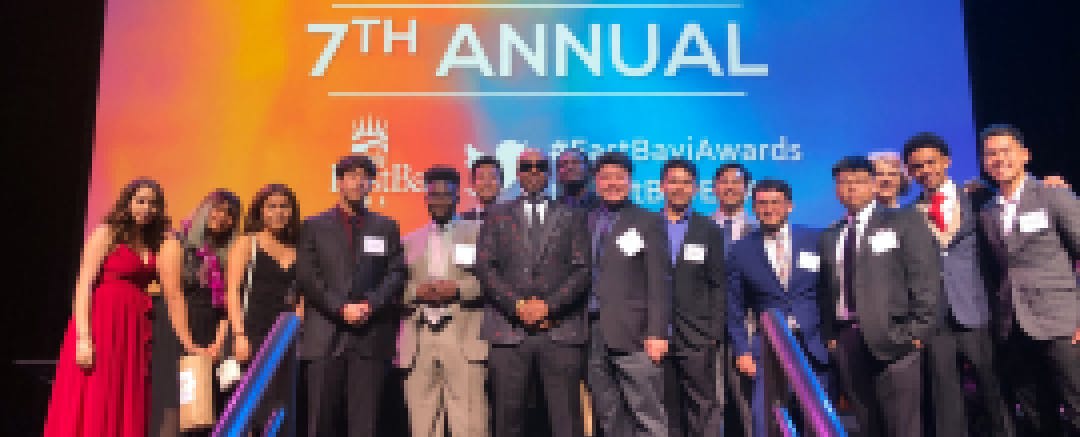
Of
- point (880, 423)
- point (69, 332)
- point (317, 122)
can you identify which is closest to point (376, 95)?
point (317, 122)

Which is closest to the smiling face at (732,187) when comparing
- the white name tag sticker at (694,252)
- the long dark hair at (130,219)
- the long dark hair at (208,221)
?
the white name tag sticker at (694,252)

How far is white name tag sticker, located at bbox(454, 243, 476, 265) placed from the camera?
4.24 metres

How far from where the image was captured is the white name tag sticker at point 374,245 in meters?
4.13

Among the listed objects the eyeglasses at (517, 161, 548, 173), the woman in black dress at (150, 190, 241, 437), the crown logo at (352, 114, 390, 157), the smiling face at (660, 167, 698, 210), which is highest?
the crown logo at (352, 114, 390, 157)

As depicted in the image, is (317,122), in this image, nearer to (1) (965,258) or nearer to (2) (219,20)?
(2) (219,20)

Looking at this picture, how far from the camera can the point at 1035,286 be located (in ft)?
12.0

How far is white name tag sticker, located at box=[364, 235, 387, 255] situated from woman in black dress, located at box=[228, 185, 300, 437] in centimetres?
37

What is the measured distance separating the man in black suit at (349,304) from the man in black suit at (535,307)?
430 millimetres

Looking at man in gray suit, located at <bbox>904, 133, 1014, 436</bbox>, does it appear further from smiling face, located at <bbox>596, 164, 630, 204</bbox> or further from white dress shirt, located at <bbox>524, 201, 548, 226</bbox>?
white dress shirt, located at <bbox>524, 201, 548, 226</bbox>

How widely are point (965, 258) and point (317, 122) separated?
3349 mm

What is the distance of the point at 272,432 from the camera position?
2.89m

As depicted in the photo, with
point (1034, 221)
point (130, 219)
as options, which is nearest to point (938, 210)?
point (1034, 221)

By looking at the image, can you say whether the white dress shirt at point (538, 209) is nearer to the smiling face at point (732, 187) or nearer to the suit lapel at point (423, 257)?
the suit lapel at point (423, 257)

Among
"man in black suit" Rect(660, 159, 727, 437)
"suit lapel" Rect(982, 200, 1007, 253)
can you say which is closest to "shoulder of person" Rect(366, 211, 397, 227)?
"man in black suit" Rect(660, 159, 727, 437)
